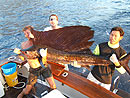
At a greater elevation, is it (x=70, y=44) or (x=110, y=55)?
(x=70, y=44)

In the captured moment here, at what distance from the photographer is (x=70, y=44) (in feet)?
6.66

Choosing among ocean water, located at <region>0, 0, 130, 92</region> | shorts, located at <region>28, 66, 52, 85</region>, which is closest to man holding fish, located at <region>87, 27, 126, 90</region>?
shorts, located at <region>28, 66, 52, 85</region>

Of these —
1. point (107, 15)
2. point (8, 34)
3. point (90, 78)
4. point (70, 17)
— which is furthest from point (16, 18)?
point (90, 78)

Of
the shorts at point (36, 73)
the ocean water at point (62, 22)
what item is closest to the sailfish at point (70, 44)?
the shorts at point (36, 73)

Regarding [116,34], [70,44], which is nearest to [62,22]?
[70,44]

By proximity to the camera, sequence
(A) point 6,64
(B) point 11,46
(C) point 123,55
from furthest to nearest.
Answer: (B) point 11,46 < (A) point 6,64 < (C) point 123,55

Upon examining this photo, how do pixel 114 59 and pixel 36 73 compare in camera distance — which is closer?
pixel 114 59

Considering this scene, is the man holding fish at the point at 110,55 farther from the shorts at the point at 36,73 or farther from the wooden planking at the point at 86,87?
the shorts at the point at 36,73

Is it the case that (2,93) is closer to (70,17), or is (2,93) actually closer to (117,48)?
(117,48)

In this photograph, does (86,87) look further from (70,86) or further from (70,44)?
Result: (70,44)

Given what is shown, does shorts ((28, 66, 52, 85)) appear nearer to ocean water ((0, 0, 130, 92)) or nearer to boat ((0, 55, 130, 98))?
boat ((0, 55, 130, 98))

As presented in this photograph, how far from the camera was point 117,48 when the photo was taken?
1761 millimetres

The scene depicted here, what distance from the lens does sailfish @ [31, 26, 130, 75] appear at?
1.89 m

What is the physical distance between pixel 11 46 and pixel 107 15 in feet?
22.2
